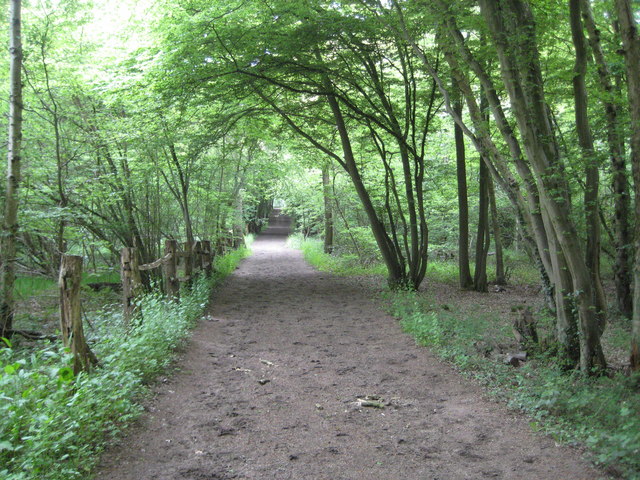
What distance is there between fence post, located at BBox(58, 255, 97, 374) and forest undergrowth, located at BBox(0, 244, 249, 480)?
0.31ft

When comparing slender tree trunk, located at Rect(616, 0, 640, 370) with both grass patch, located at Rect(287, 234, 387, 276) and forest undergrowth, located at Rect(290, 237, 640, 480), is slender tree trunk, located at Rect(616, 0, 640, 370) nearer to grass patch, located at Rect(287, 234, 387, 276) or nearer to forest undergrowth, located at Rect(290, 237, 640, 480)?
forest undergrowth, located at Rect(290, 237, 640, 480)

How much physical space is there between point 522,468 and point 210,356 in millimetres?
4072

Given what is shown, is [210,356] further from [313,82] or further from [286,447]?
[313,82]

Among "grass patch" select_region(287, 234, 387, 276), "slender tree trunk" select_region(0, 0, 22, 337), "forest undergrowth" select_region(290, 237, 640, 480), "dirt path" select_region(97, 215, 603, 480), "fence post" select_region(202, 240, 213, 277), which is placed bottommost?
"dirt path" select_region(97, 215, 603, 480)

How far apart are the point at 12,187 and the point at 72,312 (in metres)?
3.04

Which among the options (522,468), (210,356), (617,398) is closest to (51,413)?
(210,356)

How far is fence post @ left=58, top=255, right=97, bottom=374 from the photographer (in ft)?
13.4

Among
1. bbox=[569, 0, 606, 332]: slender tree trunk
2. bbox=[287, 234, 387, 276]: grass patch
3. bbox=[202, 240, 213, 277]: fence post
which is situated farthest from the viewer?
bbox=[287, 234, 387, 276]: grass patch

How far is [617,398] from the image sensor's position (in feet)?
12.6

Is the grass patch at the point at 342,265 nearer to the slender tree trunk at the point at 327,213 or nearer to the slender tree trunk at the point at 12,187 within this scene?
the slender tree trunk at the point at 327,213

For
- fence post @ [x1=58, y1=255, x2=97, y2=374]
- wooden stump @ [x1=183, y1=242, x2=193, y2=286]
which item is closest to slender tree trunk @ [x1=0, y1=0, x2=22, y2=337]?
fence post @ [x1=58, y1=255, x2=97, y2=374]

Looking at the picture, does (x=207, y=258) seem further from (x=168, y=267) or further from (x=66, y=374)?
(x=66, y=374)

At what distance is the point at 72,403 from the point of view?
3363 mm

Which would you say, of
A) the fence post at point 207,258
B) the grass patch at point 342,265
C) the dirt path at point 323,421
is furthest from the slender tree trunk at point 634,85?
the grass patch at point 342,265
